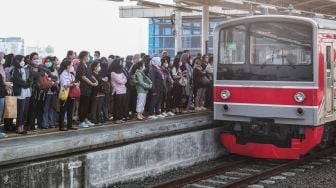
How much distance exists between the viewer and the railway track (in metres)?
8.45

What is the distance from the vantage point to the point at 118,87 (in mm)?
10602

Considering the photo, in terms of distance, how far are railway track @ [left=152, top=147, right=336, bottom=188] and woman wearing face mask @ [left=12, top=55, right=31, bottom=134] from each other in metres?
2.78

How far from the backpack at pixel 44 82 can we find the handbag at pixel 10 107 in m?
0.77

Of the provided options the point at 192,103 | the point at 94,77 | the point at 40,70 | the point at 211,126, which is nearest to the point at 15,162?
the point at 40,70

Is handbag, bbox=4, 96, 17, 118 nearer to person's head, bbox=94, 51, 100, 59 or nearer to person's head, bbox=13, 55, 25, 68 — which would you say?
person's head, bbox=13, 55, 25, 68

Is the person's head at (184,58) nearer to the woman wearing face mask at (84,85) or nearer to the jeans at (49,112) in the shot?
the woman wearing face mask at (84,85)

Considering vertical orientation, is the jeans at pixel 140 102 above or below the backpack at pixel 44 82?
below

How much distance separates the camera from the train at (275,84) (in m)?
9.57

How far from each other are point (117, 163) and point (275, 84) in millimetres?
3580

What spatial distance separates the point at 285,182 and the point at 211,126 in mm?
3078

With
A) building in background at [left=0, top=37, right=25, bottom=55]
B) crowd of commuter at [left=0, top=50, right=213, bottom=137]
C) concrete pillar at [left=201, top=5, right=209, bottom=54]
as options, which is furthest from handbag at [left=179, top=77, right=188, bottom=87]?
building in background at [left=0, top=37, right=25, bottom=55]

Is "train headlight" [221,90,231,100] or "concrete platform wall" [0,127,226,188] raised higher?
"train headlight" [221,90,231,100]

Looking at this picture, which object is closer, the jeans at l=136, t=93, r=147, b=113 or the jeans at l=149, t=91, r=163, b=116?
the jeans at l=136, t=93, r=147, b=113

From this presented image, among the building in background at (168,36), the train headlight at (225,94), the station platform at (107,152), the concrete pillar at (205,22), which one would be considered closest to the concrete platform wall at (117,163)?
the station platform at (107,152)
